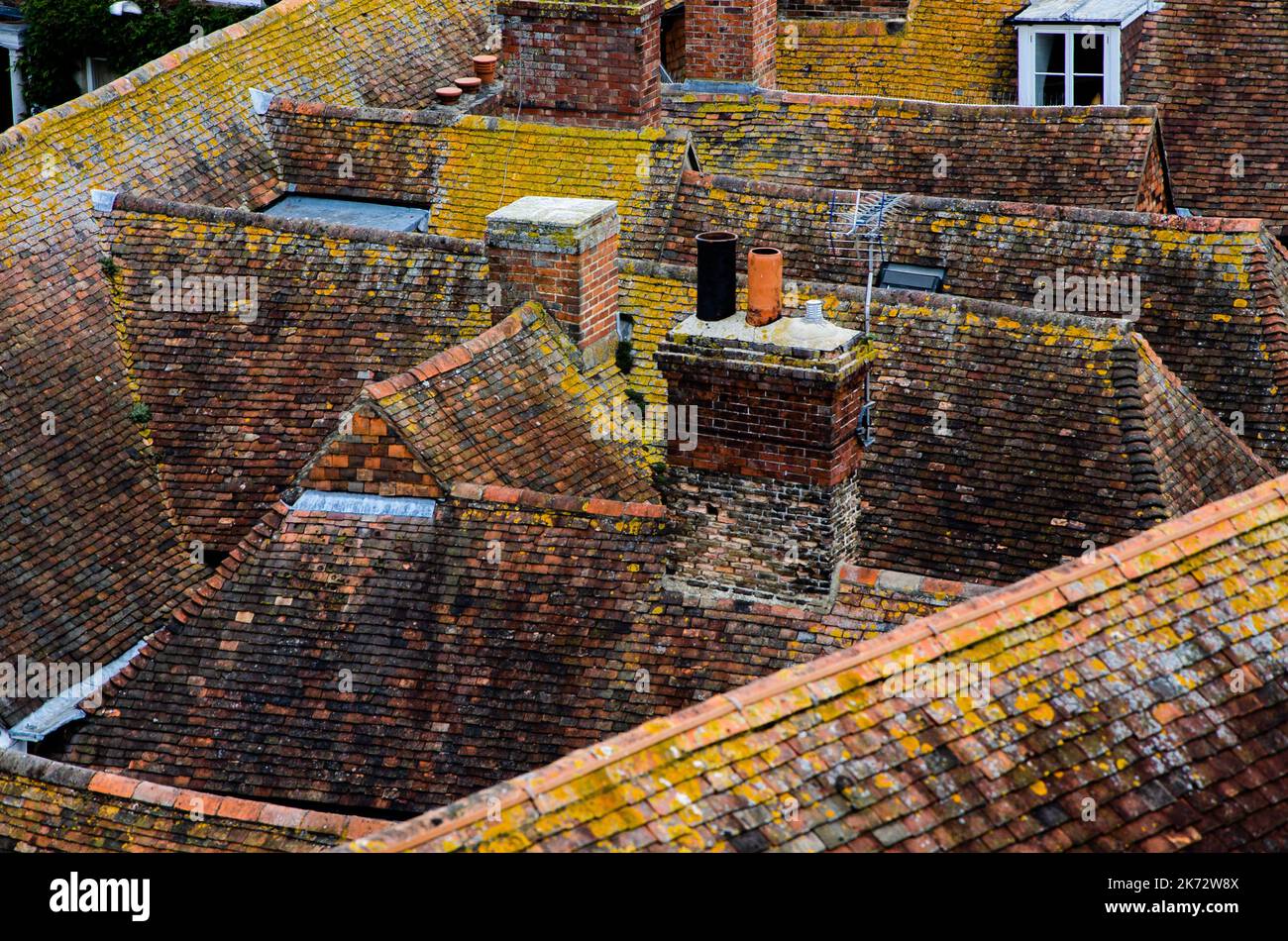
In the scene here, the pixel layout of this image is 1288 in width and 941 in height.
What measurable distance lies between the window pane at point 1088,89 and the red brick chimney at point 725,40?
6.70 meters

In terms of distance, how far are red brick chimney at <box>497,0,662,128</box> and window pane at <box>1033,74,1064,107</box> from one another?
1006 centimetres

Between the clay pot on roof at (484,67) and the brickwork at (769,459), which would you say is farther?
the clay pot on roof at (484,67)

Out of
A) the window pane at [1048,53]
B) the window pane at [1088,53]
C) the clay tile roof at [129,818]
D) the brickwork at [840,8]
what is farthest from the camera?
the brickwork at [840,8]

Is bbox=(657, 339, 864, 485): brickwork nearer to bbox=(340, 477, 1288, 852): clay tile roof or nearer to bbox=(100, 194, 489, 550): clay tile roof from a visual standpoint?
bbox=(340, 477, 1288, 852): clay tile roof

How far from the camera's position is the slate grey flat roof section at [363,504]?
18.3 metres

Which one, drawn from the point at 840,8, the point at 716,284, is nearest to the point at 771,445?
the point at 716,284

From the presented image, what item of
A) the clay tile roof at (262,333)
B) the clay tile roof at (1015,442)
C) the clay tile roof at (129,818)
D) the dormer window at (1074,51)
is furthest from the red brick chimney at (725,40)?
the clay tile roof at (129,818)

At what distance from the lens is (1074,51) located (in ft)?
108

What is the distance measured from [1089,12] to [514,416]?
17110 mm

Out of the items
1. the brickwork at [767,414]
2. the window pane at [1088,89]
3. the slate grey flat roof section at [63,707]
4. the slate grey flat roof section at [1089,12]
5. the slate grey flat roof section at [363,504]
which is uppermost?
the slate grey flat roof section at [1089,12]

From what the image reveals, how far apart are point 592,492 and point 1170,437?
17.6 ft

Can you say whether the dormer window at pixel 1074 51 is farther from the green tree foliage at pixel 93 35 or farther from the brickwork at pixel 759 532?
the brickwork at pixel 759 532

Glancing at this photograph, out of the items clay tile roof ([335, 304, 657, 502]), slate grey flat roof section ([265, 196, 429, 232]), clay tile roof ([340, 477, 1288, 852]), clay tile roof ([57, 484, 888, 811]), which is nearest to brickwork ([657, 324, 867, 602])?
clay tile roof ([57, 484, 888, 811])

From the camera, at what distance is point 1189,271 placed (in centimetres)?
2278
